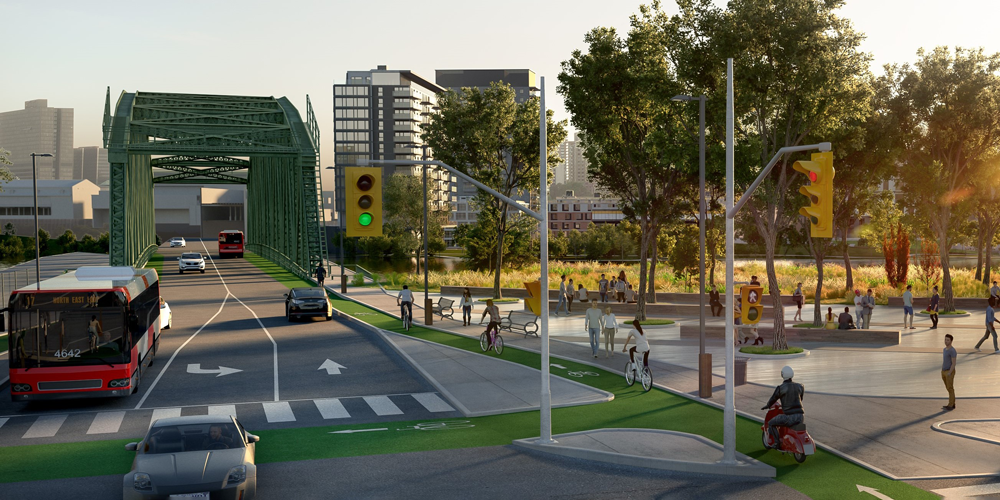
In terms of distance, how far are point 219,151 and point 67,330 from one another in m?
42.5

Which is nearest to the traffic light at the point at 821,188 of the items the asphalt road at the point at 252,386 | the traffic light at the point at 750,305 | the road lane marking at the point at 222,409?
the traffic light at the point at 750,305

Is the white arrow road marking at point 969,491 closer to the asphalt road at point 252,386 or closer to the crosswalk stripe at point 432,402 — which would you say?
the asphalt road at point 252,386

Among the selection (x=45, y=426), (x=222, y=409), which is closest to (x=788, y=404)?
(x=222, y=409)

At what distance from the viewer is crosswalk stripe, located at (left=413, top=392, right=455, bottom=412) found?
18.5 metres

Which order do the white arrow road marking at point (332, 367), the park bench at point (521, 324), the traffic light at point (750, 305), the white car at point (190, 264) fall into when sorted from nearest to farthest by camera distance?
1. the traffic light at point (750, 305)
2. the white arrow road marking at point (332, 367)
3. the park bench at point (521, 324)
4. the white car at point (190, 264)

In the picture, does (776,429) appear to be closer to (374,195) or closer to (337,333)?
(374,195)

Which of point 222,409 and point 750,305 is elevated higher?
point 750,305

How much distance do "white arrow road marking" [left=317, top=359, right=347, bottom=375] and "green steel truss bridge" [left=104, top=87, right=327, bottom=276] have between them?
33.1 metres

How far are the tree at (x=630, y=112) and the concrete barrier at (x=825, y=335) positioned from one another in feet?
17.7

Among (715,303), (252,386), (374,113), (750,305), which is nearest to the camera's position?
(750,305)

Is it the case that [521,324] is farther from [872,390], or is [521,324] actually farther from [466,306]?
[872,390]

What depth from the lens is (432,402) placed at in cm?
1911

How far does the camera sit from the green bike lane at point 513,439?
12.7 m

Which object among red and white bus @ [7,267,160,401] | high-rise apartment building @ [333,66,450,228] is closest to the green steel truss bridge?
red and white bus @ [7,267,160,401]
